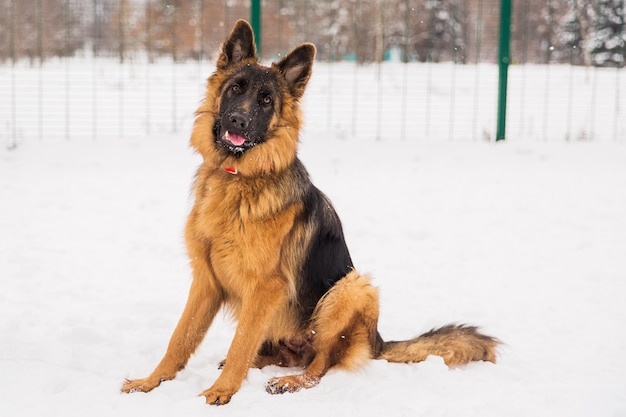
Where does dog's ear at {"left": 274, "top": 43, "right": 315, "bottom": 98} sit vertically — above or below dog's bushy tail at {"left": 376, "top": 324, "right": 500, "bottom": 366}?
above

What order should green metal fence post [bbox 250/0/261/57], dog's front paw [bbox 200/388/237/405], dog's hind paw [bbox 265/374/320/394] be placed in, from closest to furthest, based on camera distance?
dog's front paw [bbox 200/388/237/405] → dog's hind paw [bbox 265/374/320/394] → green metal fence post [bbox 250/0/261/57]

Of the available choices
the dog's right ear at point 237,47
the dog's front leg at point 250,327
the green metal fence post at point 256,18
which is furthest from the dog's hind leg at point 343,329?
the green metal fence post at point 256,18

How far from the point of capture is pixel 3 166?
796 cm

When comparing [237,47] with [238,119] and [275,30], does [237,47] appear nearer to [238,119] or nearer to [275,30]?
[238,119]

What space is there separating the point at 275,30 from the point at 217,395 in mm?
8629

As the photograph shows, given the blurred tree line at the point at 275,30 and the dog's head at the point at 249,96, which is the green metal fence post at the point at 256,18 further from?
the dog's head at the point at 249,96

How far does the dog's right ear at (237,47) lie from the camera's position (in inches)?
157

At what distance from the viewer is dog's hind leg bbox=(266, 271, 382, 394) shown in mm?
3875

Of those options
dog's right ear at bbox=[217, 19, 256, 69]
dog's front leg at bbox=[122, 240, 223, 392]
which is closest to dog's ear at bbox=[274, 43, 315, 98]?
dog's right ear at bbox=[217, 19, 256, 69]

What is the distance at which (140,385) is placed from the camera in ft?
12.0

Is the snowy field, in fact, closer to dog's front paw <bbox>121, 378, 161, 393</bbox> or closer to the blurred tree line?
dog's front paw <bbox>121, 378, 161, 393</bbox>

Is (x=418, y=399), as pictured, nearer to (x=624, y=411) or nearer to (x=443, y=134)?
(x=624, y=411)

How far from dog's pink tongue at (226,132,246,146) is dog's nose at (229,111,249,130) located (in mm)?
75

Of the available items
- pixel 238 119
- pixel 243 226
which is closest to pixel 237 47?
pixel 238 119
